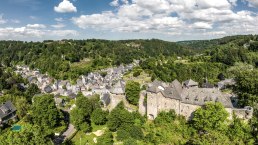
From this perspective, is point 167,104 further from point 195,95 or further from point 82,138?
point 82,138

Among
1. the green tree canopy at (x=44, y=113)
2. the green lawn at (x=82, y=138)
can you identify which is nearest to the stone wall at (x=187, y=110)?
the green lawn at (x=82, y=138)

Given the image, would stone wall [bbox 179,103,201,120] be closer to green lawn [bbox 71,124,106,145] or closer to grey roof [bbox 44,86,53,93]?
green lawn [bbox 71,124,106,145]

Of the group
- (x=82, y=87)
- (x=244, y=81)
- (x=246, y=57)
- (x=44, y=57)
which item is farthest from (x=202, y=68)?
(x=44, y=57)

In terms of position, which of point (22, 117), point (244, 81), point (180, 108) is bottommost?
point (22, 117)

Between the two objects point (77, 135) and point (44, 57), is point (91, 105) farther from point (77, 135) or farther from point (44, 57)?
point (44, 57)

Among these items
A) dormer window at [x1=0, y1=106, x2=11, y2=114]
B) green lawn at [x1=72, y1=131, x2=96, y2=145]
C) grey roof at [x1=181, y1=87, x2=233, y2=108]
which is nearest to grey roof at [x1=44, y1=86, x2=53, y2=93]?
dormer window at [x1=0, y1=106, x2=11, y2=114]

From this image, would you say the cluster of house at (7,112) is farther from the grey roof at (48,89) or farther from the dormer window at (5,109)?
the grey roof at (48,89)

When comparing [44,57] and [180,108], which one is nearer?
[180,108]
